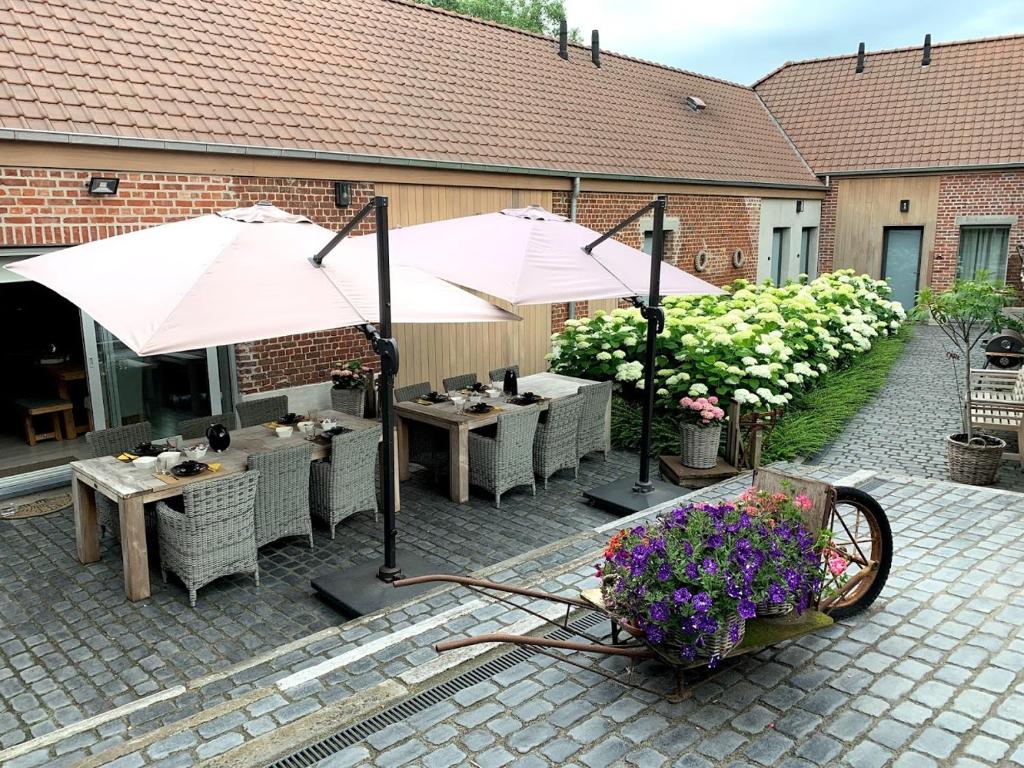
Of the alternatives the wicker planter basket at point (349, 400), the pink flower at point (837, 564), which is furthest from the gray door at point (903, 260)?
the pink flower at point (837, 564)

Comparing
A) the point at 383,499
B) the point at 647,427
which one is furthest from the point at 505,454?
the point at 383,499

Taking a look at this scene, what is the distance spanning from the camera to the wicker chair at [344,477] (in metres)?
5.98

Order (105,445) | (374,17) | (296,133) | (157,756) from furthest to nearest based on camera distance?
1. (374,17)
2. (296,133)
3. (105,445)
4. (157,756)

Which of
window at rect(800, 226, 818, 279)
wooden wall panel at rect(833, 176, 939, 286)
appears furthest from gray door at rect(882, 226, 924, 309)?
window at rect(800, 226, 818, 279)

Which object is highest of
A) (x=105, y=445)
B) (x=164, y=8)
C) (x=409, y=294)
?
(x=164, y=8)

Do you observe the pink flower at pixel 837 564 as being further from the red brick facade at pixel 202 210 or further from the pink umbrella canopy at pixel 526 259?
the red brick facade at pixel 202 210

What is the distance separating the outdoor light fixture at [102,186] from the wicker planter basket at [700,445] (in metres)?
5.66

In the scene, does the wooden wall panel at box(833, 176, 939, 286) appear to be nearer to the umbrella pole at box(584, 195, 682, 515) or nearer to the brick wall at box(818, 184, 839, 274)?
the brick wall at box(818, 184, 839, 274)

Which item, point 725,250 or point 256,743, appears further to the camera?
point 725,250

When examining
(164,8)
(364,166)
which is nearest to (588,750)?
(364,166)

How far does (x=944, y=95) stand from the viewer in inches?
714

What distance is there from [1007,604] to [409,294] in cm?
428

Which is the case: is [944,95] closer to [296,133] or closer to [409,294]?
[296,133]

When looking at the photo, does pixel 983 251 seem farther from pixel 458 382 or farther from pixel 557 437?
pixel 557 437
